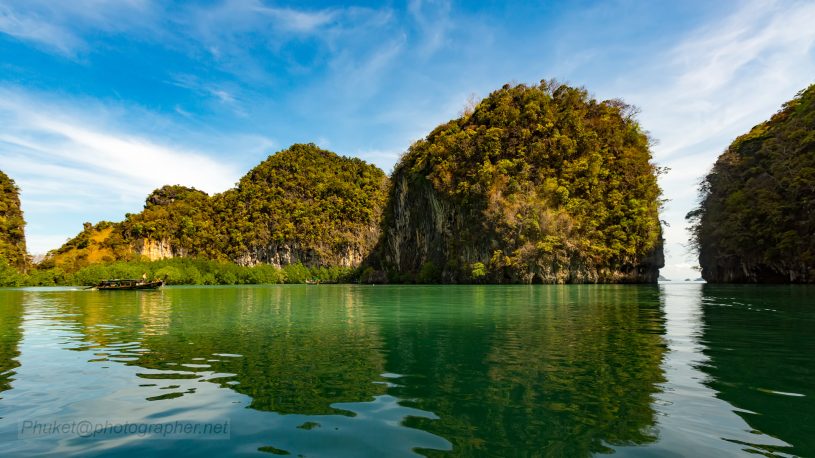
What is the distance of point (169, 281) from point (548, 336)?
9279 cm

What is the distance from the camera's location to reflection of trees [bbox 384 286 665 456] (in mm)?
5176

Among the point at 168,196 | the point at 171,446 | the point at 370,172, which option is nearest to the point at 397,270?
the point at 370,172

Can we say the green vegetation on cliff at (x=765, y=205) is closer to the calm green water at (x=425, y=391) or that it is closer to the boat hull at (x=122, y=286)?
the calm green water at (x=425, y=391)

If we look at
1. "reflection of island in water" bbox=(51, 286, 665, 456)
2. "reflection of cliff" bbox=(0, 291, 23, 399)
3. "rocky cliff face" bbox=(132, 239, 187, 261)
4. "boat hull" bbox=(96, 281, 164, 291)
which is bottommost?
"boat hull" bbox=(96, 281, 164, 291)

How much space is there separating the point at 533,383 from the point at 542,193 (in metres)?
68.5

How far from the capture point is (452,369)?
8.82 m

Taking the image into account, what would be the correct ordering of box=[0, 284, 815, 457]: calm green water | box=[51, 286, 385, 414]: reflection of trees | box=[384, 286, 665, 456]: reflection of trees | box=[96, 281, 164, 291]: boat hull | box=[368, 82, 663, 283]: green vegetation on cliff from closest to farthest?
box=[0, 284, 815, 457]: calm green water
box=[384, 286, 665, 456]: reflection of trees
box=[51, 286, 385, 414]: reflection of trees
box=[96, 281, 164, 291]: boat hull
box=[368, 82, 663, 283]: green vegetation on cliff

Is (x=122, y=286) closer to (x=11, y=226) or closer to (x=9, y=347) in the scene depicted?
(x=9, y=347)

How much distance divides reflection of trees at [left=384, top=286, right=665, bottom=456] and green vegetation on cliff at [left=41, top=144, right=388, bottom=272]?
398 ft

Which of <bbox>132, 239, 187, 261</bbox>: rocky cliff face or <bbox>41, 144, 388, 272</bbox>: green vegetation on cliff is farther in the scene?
<bbox>41, 144, 388, 272</bbox>: green vegetation on cliff

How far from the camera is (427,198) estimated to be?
3565 inches

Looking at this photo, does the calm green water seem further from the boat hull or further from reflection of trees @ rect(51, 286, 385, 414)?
the boat hull

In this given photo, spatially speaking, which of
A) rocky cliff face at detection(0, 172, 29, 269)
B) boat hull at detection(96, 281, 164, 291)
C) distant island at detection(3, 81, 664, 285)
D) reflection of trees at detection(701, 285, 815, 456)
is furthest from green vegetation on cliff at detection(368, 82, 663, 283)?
rocky cliff face at detection(0, 172, 29, 269)

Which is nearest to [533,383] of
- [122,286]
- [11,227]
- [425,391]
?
[425,391]
